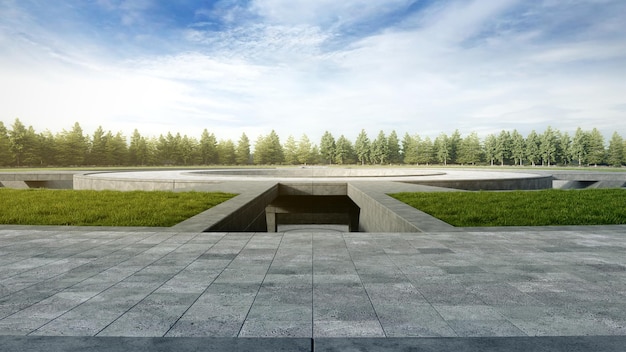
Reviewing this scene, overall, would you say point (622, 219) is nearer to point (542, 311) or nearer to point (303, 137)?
point (542, 311)

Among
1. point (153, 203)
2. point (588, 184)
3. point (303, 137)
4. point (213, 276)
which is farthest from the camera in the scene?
point (303, 137)

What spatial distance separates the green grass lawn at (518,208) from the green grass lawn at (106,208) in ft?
20.0

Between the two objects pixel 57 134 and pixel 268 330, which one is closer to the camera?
pixel 268 330

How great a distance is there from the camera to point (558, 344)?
284 cm

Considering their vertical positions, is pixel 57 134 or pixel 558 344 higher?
pixel 57 134

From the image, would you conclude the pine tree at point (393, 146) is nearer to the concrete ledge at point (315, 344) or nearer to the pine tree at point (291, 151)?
the pine tree at point (291, 151)

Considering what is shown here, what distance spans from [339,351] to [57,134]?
262 ft

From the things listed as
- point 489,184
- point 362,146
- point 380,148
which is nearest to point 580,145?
point 380,148

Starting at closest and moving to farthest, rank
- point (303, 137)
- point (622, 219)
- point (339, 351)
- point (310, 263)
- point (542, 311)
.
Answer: point (339, 351) < point (542, 311) < point (310, 263) < point (622, 219) < point (303, 137)

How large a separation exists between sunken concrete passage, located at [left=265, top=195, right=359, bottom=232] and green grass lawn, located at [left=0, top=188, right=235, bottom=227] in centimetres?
809

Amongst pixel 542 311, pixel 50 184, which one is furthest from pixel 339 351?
pixel 50 184

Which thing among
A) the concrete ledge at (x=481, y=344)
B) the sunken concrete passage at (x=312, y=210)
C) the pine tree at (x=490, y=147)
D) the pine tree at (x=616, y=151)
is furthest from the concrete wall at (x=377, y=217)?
the pine tree at (x=616, y=151)

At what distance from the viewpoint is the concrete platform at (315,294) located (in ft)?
9.62

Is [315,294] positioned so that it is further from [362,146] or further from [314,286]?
[362,146]
